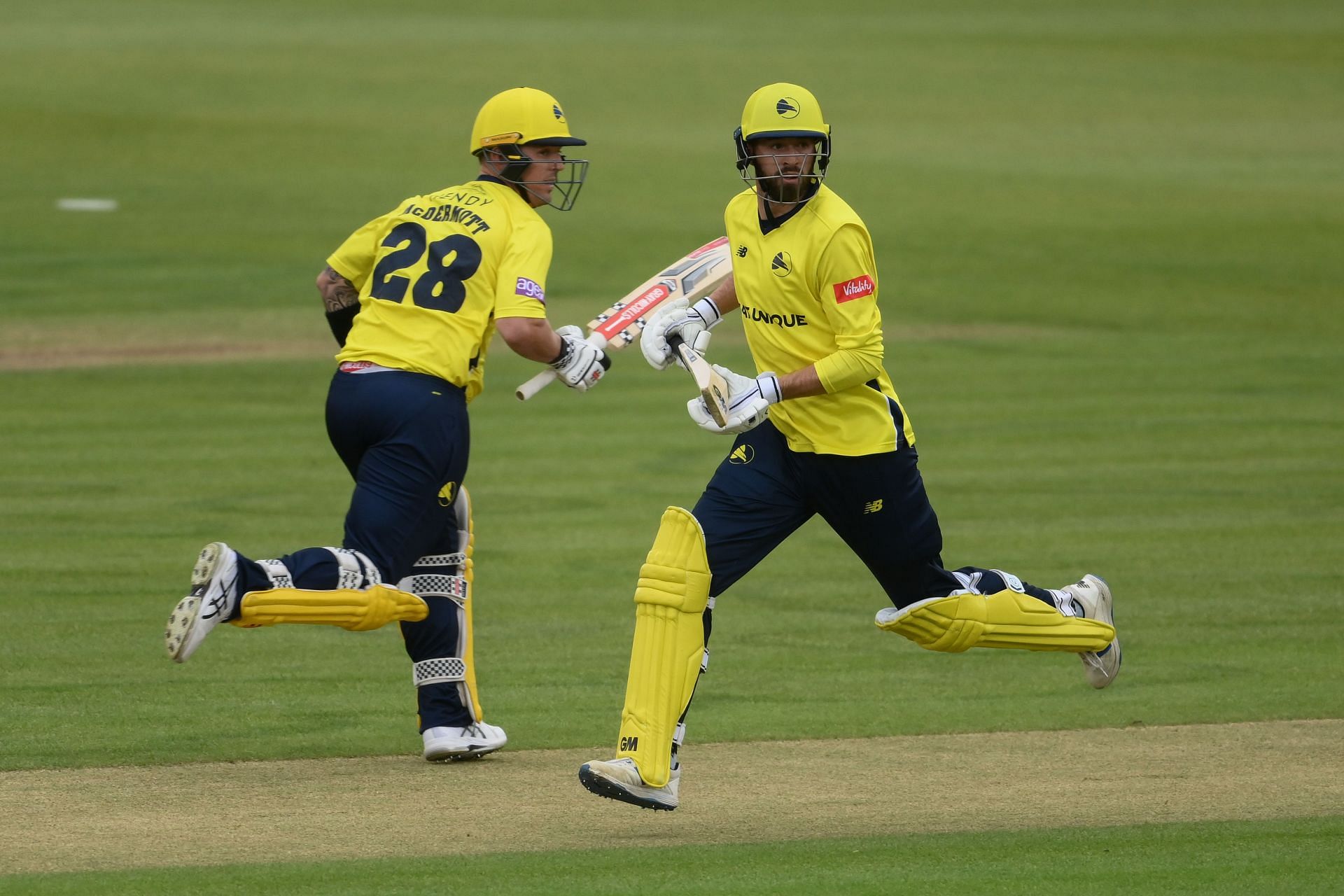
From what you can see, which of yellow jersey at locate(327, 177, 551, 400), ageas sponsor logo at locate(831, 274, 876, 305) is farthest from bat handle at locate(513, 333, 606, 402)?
ageas sponsor logo at locate(831, 274, 876, 305)

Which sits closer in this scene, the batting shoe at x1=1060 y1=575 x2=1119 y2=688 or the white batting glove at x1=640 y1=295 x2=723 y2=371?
the white batting glove at x1=640 y1=295 x2=723 y2=371

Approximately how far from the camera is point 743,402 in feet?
20.2

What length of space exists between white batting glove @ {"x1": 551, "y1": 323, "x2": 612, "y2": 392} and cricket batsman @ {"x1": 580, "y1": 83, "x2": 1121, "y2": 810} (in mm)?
504

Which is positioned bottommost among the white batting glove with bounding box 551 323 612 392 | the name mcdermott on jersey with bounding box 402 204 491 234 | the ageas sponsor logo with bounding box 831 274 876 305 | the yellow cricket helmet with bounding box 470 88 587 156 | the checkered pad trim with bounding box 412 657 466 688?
the checkered pad trim with bounding box 412 657 466 688

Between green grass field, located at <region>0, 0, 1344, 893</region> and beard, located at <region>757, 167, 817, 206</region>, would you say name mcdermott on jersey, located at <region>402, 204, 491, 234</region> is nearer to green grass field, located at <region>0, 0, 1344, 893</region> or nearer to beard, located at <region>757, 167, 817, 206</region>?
beard, located at <region>757, 167, 817, 206</region>

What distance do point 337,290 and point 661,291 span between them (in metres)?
1.25

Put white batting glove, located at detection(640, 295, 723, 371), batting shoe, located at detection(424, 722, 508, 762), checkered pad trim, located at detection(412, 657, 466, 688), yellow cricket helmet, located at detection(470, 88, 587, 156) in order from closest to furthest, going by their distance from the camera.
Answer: white batting glove, located at detection(640, 295, 723, 371) < batting shoe, located at detection(424, 722, 508, 762) < checkered pad trim, located at detection(412, 657, 466, 688) < yellow cricket helmet, located at detection(470, 88, 587, 156)

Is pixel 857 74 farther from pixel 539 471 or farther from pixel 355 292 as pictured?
pixel 355 292

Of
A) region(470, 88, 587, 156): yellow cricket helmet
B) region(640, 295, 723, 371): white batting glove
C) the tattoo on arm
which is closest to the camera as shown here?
region(640, 295, 723, 371): white batting glove

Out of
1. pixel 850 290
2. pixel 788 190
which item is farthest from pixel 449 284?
pixel 850 290

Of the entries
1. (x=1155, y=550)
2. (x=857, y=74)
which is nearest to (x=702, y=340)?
(x=1155, y=550)

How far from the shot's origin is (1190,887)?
5402 mm

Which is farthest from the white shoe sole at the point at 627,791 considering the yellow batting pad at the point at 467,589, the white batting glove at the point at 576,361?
the white batting glove at the point at 576,361

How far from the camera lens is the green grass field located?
607 centimetres
